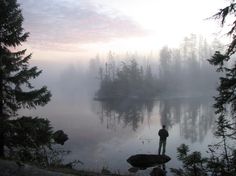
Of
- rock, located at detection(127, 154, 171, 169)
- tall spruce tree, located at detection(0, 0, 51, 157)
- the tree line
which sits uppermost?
the tree line

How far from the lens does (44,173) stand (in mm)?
9758

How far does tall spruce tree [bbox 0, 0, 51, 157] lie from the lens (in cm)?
1505

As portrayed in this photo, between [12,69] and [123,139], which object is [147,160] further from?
[123,139]

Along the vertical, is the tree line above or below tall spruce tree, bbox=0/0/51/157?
above

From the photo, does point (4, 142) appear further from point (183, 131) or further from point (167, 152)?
point (183, 131)

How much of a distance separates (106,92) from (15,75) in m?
103

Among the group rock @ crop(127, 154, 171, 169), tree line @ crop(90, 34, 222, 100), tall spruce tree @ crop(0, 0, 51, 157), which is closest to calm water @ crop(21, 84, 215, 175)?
rock @ crop(127, 154, 171, 169)

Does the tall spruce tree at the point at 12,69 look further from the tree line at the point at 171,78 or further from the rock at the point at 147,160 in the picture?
the tree line at the point at 171,78

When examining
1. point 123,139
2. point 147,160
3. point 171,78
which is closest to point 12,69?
point 147,160

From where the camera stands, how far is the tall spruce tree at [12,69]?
15.1 metres

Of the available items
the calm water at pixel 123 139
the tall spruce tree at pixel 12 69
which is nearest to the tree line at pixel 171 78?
the calm water at pixel 123 139

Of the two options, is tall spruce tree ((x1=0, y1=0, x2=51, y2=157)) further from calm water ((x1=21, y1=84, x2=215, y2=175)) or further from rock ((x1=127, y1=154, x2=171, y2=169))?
rock ((x1=127, y1=154, x2=171, y2=169))

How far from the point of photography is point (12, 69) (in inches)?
596

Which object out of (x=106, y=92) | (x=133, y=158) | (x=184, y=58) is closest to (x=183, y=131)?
(x=133, y=158)
